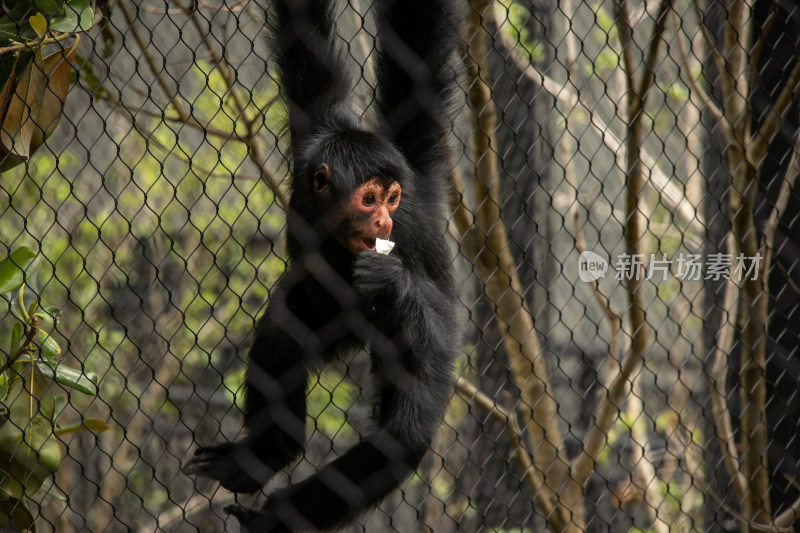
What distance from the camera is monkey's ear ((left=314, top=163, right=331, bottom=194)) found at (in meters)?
1.89

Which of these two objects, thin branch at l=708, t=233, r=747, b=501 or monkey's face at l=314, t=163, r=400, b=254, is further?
thin branch at l=708, t=233, r=747, b=501

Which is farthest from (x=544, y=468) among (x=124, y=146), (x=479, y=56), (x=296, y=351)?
(x=124, y=146)

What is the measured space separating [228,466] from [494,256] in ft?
3.17

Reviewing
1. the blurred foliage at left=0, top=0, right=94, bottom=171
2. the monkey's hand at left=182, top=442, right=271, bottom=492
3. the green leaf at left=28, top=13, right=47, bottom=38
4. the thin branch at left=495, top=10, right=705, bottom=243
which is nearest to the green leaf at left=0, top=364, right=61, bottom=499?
the monkey's hand at left=182, top=442, right=271, bottom=492

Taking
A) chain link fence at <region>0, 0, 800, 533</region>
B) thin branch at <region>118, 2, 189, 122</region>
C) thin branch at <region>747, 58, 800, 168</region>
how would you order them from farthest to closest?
thin branch at <region>747, 58, 800, 168</region> → thin branch at <region>118, 2, 189, 122</region> → chain link fence at <region>0, 0, 800, 533</region>

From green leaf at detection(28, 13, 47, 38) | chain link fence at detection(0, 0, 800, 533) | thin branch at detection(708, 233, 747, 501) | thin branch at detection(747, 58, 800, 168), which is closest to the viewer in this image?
green leaf at detection(28, 13, 47, 38)

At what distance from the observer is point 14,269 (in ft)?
5.60

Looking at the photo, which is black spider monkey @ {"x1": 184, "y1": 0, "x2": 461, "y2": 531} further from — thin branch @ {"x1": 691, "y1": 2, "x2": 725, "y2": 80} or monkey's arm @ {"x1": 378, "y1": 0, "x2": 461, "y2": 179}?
thin branch @ {"x1": 691, "y1": 2, "x2": 725, "y2": 80}

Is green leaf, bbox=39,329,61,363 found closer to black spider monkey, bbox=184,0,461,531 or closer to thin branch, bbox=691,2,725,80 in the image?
black spider monkey, bbox=184,0,461,531

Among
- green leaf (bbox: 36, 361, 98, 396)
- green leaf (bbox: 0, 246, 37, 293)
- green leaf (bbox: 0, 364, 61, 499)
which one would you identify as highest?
green leaf (bbox: 0, 246, 37, 293)

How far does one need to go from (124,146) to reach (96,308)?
725mm

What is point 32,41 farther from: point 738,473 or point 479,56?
point 738,473

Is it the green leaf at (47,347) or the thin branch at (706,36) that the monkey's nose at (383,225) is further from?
the thin branch at (706,36)

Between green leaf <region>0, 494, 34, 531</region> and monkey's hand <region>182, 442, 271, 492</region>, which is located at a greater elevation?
green leaf <region>0, 494, 34, 531</region>
